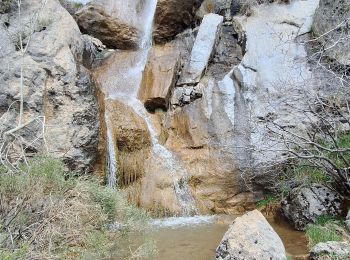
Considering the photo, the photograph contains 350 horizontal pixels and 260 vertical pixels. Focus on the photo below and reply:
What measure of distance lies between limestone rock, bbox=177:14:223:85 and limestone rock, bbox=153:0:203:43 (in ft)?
4.60

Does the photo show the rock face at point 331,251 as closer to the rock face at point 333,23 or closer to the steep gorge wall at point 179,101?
the steep gorge wall at point 179,101

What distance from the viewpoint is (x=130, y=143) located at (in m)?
11.4

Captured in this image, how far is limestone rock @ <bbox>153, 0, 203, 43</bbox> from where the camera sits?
16.0 metres

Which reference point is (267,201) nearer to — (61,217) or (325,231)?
(325,231)

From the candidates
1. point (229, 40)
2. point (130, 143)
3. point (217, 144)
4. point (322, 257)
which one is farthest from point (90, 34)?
point (322, 257)

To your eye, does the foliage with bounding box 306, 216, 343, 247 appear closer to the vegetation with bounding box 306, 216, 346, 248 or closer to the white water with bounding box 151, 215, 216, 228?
the vegetation with bounding box 306, 216, 346, 248

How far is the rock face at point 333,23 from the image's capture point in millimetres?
11648

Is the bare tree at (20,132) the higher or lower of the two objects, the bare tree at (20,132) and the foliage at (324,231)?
the higher

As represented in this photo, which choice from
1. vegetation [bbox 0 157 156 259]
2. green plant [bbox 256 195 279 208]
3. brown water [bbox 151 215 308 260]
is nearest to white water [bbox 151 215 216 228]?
brown water [bbox 151 215 308 260]

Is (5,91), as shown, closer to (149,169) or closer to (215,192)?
(149,169)

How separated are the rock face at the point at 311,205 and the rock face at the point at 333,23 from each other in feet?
13.6

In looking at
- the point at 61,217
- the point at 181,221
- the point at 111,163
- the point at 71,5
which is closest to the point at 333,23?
the point at 181,221

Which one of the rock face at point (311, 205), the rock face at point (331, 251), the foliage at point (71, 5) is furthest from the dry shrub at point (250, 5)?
Answer: the rock face at point (331, 251)

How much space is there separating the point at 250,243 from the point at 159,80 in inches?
327
